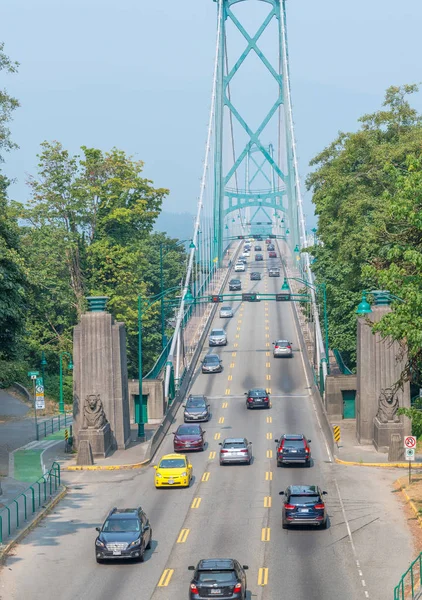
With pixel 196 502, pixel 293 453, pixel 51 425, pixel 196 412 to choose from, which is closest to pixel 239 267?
pixel 51 425

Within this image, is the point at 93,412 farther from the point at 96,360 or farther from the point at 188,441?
the point at 188,441

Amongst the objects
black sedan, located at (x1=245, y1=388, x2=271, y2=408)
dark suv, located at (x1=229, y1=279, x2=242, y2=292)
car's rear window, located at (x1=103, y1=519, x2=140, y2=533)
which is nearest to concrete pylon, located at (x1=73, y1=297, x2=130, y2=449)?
black sedan, located at (x1=245, y1=388, x2=271, y2=408)

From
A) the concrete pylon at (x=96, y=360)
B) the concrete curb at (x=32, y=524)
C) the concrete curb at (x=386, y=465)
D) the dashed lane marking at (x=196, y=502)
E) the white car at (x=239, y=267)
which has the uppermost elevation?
the white car at (x=239, y=267)

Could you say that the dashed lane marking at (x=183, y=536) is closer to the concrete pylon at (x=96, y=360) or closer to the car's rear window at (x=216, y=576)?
the car's rear window at (x=216, y=576)

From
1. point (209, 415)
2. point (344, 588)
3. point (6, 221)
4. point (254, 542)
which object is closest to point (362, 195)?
point (209, 415)

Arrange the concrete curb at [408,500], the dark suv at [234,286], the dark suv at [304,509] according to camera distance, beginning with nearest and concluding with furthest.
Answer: the dark suv at [304,509]
the concrete curb at [408,500]
the dark suv at [234,286]

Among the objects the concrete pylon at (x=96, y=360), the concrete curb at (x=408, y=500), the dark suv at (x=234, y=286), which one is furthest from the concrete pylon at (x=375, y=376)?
the dark suv at (x=234, y=286)
